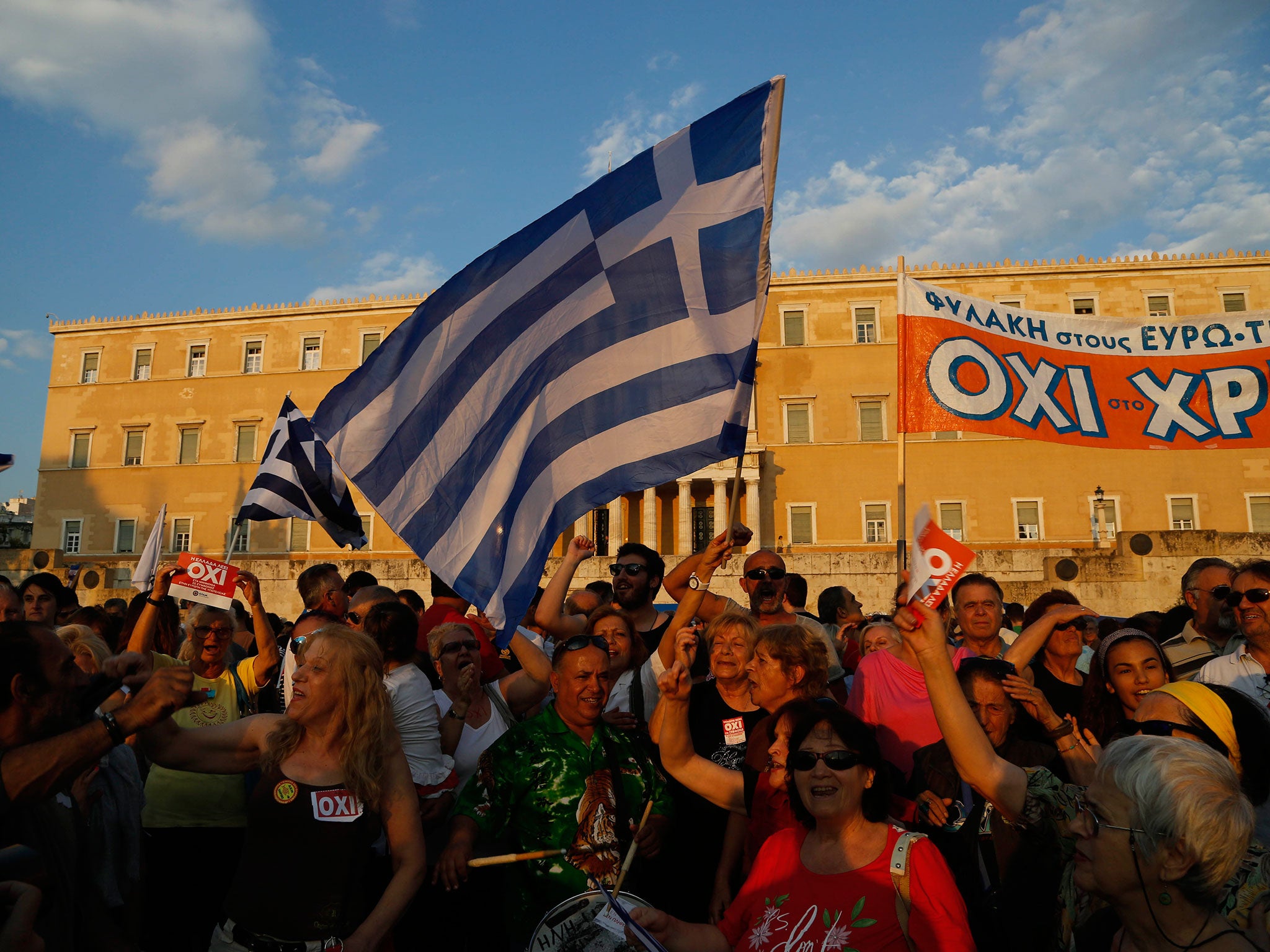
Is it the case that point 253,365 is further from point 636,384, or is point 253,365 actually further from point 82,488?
point 636,384

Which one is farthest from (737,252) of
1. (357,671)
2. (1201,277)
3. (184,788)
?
(1201,277)

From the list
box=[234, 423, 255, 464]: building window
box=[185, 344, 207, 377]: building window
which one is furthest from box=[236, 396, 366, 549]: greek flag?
box=[185, 344, 207, 377]: building window

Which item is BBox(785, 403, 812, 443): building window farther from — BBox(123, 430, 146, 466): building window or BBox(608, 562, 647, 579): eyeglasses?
BBox(608, 562, 647, 579): eyeglasses

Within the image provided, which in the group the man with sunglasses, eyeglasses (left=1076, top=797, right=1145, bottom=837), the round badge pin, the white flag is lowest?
the round badge pin

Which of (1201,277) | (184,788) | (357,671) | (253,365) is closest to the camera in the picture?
(357,671)

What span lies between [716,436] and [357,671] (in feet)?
5.65

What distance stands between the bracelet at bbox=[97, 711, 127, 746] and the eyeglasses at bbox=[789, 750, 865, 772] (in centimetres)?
175

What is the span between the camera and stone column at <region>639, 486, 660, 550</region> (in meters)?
36.4

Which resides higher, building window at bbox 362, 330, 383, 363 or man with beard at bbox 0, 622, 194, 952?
building window at bbox 362, 330, 383, 363

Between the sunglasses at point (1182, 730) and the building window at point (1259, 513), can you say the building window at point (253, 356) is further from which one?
the sunglasses at point (1182, 730)

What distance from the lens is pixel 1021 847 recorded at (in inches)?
121

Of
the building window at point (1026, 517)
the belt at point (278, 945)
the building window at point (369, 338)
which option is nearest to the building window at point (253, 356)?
the building window at point (369, 338)

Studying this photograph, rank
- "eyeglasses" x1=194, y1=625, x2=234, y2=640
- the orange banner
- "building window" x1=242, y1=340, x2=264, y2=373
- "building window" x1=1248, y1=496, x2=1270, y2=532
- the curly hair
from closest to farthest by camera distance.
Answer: the curly hair → "eyeglasses" x1=194, y1=625, x2=234, y2=640 → the orange banner → "building window" x1=1248, y1=496, x2=1270, y2=532 → "building window" x1=242, y1=340, x2=264, y2=373

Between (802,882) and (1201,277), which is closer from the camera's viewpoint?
(802,882)
